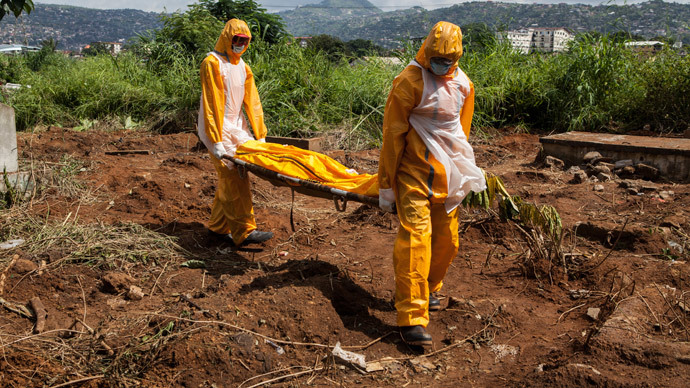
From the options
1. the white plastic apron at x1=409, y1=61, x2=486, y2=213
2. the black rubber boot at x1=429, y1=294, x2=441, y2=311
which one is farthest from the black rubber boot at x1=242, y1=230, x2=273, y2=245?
the white plastic apron at x1=409, y1=61, x2=486, y2=213

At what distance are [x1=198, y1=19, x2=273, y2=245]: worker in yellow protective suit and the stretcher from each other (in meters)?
0.27

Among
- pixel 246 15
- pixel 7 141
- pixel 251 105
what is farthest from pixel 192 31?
pixel 251 105

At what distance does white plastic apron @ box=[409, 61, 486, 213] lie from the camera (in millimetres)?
3373

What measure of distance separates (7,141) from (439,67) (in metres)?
4.23

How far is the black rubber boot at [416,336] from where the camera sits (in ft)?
10.8

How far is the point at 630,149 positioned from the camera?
7461 millimetres

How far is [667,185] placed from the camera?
6.77m

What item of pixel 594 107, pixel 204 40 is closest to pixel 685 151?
pixel 594 107

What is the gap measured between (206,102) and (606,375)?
3407 mm

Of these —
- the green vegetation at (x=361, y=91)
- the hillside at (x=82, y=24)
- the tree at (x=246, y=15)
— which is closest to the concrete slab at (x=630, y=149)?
the green vegetation at (x=361, y=91)

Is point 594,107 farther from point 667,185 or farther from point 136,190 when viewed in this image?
point 136,190

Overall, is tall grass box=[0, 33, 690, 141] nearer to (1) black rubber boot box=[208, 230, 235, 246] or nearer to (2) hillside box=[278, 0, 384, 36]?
(2) hillside box=[278, 0, 384, 36]

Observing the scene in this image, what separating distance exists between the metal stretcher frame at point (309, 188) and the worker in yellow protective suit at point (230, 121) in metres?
0.26

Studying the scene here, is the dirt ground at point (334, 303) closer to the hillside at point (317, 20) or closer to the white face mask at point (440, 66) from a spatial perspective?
the white face mask at point (440, 66)
